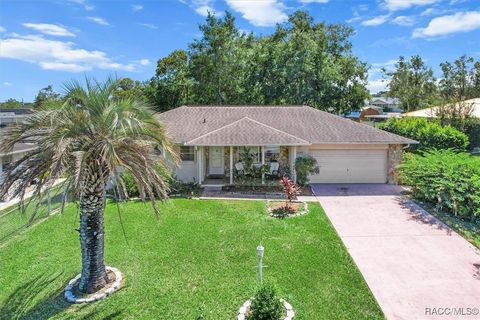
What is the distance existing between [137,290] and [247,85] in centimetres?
3057

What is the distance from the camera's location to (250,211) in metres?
14.5

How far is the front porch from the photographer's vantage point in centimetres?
1886

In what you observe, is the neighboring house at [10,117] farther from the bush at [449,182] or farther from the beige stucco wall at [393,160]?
the beige stucco wall at [393,160]

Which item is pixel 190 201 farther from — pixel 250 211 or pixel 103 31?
pixel 103 31

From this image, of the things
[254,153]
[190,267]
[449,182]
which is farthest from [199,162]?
[449,182]

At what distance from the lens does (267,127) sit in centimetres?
2006

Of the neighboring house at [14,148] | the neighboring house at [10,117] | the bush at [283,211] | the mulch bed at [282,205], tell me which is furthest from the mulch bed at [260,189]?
the neighboring house at [10,117]

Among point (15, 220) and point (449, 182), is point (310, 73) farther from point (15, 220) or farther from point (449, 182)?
point (15, 220)

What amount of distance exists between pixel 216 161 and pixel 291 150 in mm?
4956

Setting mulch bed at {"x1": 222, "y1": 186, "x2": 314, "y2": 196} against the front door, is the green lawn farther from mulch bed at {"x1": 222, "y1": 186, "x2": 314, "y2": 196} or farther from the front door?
the front door

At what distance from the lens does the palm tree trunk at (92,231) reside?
7863 mm

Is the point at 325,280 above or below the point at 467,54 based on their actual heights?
below

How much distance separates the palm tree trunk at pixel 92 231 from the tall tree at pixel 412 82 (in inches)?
2430

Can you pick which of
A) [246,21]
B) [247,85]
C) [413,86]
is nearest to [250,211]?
[247,85]
